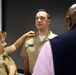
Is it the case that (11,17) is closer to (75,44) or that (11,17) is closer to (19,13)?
(19,13)

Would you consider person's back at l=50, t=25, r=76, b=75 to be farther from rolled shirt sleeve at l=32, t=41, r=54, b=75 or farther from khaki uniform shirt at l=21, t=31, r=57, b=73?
khaki uniform shirt at l=21, t=31, r=57, b=73

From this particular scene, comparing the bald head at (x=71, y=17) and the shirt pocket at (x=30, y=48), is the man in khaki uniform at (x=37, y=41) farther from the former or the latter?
the bald head at (x=71, y=17)

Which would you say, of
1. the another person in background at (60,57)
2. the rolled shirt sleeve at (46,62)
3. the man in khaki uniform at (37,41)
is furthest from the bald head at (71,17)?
the man in khaki uniform at (37,41)

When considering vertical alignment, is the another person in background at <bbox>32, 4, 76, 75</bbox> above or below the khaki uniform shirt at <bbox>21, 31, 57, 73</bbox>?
above

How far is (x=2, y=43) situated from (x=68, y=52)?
1116 mm

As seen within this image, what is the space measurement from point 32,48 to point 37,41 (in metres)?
0.11

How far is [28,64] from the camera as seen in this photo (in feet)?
7.10

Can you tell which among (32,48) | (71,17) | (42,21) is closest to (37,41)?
(32,48)

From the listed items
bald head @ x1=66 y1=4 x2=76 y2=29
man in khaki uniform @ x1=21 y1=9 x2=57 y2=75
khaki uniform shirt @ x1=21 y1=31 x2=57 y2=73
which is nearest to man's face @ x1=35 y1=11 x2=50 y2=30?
man in khaki uniform @ x1=21 y1=9 x2=57 y2=75

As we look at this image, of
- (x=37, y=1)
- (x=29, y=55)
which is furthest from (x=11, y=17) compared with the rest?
(x=29, y=55)

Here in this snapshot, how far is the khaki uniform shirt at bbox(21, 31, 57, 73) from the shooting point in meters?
2.12

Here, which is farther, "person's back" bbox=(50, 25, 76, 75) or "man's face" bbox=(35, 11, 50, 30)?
"man's face" bbox=(35, 11, 50, 30)

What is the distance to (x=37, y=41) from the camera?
2.21 meters

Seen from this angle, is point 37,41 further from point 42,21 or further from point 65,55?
point 65,55
